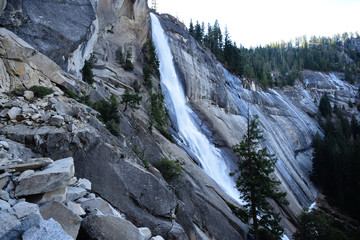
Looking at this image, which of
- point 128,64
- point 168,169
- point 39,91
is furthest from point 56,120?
point 128,64

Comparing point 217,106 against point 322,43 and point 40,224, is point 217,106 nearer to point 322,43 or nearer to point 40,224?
point 40,224

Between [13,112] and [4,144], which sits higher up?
[13,112]

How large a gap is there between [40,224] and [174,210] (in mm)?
7276

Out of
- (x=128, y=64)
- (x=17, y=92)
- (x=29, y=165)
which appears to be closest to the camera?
(x=29, y=165)

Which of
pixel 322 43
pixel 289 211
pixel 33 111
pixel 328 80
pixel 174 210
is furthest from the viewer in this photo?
pixel 322 43

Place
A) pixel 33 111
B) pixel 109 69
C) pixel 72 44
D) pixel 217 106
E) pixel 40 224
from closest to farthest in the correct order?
pixel 40 224
pixel 33 111
pixel 72 44
pixel 109 69
pixel 217 106

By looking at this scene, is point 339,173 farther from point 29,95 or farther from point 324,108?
point 29,95

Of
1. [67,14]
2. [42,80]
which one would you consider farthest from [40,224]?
[67,14]

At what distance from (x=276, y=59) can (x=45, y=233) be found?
130 metres

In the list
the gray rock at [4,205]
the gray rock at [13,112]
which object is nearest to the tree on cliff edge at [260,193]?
the gray rock at [13,112]

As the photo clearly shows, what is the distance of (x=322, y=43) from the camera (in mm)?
139125

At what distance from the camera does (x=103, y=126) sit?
35.1 ft

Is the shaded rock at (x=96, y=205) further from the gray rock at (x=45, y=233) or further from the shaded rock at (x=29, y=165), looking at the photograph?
the gray rock at (x=45, y=233)

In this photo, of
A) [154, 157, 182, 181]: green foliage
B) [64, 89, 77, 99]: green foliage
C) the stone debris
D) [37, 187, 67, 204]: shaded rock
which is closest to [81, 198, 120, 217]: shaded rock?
the stone debris
